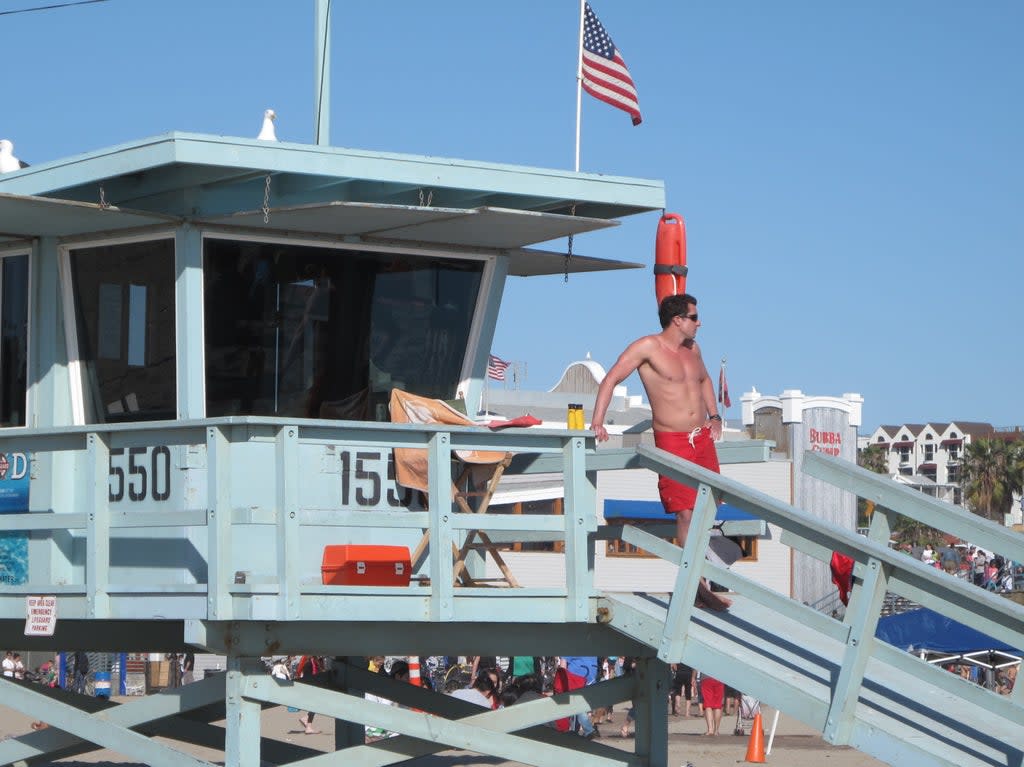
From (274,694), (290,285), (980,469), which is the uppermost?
(290,285)

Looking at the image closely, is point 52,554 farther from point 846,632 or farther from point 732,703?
point 732,703

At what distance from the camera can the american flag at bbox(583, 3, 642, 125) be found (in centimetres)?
1098

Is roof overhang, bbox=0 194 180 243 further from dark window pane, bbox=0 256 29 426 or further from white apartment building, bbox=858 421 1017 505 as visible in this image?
white apartment building, bbox=858 421 1017 505

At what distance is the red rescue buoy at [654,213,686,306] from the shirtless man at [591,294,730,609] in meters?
0.74

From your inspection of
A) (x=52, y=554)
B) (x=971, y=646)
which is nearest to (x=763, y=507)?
(x=52, y=554)

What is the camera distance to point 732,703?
26750 millimetres

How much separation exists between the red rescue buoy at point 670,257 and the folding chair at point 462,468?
4.91ft

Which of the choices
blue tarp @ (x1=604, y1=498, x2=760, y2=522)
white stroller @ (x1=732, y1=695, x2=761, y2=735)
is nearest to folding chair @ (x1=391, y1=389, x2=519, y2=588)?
white stroller @ (x1=732, y1=695, x2=761, y2=735)

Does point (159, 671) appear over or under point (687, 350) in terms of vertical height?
under

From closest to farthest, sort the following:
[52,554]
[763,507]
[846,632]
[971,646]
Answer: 1. [763,507]
2. [846,632]
3. [52,554]
4. [971,646]

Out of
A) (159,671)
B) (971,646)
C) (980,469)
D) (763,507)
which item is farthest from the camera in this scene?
(980,469)

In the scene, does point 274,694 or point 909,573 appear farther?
point 274,694

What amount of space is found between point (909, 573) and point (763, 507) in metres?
0.78

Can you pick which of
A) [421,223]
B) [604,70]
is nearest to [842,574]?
[421,223]
